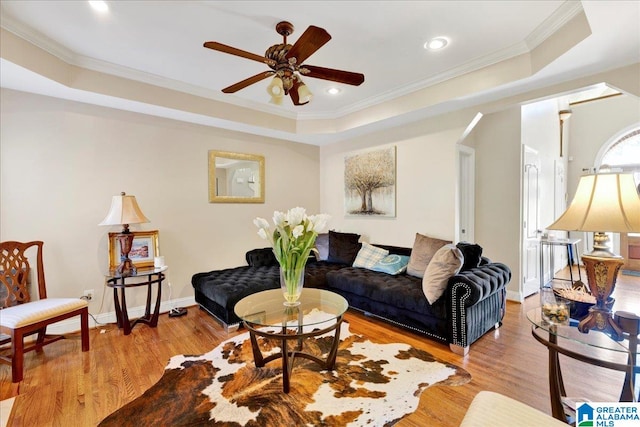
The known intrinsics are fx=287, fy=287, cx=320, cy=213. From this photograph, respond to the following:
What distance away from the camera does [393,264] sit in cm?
368

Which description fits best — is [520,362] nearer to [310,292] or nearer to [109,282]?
[310,292]

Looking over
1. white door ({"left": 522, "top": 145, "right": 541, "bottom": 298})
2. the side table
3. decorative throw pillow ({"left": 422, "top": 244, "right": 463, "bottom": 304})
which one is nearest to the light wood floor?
the side table

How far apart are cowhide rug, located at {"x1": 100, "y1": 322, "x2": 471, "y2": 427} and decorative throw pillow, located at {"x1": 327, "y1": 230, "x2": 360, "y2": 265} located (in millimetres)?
1764

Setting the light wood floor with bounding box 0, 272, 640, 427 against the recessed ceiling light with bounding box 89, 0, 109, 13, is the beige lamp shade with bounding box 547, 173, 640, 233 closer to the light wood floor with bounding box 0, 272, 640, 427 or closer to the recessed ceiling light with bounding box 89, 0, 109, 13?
the light wood floor with bounding box 0, 272, 640, 427

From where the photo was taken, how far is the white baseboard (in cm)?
307

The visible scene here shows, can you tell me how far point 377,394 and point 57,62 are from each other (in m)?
4.02

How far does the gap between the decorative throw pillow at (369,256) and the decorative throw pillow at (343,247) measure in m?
0.19

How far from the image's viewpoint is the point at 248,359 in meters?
2.51

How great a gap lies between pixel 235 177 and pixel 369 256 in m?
2.33

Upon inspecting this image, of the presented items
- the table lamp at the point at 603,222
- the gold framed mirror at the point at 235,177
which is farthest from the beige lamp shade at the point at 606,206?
the gold framed mirror at the point at 235,177

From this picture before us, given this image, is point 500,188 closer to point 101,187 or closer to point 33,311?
point 101,187

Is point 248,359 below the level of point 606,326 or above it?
below

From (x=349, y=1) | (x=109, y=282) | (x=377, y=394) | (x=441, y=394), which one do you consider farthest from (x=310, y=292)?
(x=349, y=1)

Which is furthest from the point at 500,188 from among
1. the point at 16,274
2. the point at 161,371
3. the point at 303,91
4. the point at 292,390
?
the point at 16,274
